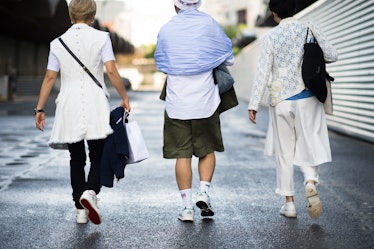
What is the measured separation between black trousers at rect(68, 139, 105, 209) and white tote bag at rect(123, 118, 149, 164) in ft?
0.67

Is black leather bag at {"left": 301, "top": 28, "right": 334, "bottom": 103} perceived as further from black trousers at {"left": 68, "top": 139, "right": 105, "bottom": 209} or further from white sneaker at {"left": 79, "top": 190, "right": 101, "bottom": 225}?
white sneaker at {"left": 79, "top": 190, "right": 101, "bottom": 225}

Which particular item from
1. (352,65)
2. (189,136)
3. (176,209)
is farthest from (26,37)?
(189,136)

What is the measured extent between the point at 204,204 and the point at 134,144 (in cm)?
69

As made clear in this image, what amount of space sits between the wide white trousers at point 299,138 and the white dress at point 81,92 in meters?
1.36

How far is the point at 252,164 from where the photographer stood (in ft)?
31.2

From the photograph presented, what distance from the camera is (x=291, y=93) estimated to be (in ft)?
18.4

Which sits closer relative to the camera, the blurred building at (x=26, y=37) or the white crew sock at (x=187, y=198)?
the white crew sock at (x=187, y=198)

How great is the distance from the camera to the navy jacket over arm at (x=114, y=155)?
5.31 metres

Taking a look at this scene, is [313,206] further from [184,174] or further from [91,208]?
[91,208]

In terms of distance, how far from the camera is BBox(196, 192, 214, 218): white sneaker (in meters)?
5.48

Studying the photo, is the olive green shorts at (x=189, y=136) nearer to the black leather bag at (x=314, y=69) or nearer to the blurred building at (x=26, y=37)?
the black leather bag at (x=314, y=69)

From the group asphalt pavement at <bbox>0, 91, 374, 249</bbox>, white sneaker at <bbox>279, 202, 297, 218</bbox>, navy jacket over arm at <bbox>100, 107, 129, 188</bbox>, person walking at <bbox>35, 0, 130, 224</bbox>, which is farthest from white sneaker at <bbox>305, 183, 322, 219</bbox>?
person walking at <bbox>35, 0, 130, 224</bbox>

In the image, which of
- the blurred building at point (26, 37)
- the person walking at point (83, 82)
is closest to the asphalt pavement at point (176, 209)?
the person walking at point (83, 82)

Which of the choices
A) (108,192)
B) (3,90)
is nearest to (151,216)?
(108,192)
